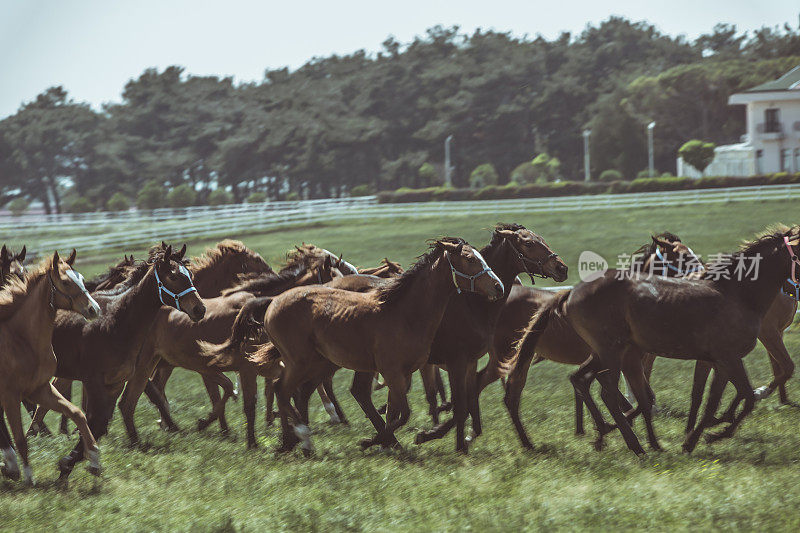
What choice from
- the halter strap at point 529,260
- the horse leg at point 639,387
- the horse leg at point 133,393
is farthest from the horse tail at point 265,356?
the horse leg at point 639,387

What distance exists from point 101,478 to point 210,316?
272 centimetres

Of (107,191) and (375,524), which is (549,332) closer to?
(375,524)

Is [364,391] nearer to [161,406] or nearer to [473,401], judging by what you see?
[473,401]

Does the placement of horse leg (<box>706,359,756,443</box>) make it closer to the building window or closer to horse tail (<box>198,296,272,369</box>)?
horse tail (<box>198,296,272,369</box>)

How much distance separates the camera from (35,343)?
8.54m

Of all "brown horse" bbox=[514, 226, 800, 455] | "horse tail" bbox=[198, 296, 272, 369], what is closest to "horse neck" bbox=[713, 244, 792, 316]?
"brown horse" bbox=[514, 226, 800, 455]

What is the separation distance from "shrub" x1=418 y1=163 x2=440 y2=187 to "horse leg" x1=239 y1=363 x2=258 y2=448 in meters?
65.9

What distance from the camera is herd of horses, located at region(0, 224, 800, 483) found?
8.63 m

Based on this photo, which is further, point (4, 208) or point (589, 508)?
point (4, 208)

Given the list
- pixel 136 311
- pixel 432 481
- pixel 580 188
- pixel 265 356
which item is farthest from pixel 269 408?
pixel 580 188

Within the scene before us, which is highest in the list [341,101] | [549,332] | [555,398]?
[341,101]

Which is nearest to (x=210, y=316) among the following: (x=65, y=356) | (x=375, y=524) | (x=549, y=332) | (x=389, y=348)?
(x=65, y=356)

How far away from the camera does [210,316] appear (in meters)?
10.9

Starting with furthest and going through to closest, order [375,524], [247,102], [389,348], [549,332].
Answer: [247,102], [549,332], [389,348], [375,524]
